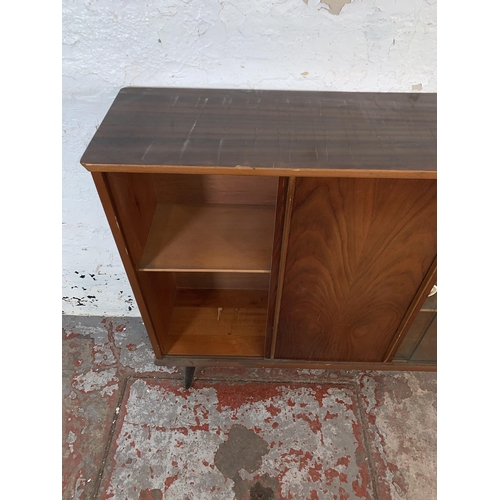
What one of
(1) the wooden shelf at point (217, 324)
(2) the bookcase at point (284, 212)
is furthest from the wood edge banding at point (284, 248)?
(1) the wooden shelf at point (217, 324)

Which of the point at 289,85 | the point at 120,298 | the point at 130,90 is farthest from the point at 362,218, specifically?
the point at 120,298

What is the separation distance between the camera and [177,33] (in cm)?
96

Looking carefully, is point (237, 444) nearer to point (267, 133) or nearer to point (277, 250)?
point (277, 250)

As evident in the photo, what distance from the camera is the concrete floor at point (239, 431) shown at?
4.29 ft

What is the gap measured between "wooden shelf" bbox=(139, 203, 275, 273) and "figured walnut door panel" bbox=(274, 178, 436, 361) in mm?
125

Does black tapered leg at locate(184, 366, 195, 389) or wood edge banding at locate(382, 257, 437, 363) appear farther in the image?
black tapered leg at locate(184, 366, 195, 389)

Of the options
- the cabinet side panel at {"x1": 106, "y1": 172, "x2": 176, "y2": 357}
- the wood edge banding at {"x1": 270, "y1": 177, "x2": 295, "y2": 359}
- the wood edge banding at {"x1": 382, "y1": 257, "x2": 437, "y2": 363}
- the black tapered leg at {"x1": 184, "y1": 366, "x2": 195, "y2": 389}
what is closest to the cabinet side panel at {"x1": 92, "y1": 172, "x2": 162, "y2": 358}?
the cabinet side panel at {"x1": 106, "y1": 172, "x2": 176, "y2": 357}

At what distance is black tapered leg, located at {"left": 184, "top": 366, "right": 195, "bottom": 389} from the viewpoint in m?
1.48

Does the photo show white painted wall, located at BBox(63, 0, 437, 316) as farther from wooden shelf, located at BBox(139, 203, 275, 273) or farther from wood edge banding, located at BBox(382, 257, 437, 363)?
wood edge banding, located at BBox(382, 257, 437, 363)

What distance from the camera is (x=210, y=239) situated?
3.68 feet

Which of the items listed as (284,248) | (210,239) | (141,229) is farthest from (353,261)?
(141,229)

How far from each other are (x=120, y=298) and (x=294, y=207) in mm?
1038

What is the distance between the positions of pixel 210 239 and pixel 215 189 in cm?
17

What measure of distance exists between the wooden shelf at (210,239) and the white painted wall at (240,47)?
345 mm
